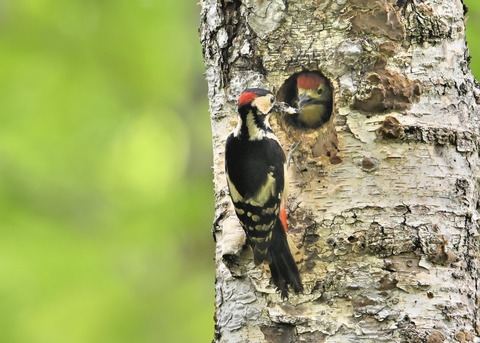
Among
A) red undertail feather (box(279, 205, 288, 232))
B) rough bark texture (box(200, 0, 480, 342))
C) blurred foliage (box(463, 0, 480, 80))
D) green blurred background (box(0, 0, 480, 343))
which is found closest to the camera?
rough bark texture (box(200, 0, 480, 342))

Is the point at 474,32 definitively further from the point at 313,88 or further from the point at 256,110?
the point at 256,110

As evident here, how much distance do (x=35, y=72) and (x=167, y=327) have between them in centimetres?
203

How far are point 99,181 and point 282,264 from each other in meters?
3.64

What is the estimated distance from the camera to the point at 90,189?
700cm

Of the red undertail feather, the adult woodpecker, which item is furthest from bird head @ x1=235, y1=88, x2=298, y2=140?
the red undertail feather

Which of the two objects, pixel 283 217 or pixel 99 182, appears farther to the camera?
pixel 99 182

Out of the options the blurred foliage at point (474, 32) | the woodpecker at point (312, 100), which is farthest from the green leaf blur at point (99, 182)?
the woodpecker at point (312, 100)

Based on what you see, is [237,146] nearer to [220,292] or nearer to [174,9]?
[220,292]

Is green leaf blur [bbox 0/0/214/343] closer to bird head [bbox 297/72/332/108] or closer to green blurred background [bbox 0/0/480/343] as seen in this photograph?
green blurred background [bbox 0/0/480/343]

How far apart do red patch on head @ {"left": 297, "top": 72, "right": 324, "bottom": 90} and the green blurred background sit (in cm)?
296

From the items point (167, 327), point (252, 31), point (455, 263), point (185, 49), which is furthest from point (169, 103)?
point (455, 263)

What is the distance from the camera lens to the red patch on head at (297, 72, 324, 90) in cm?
371

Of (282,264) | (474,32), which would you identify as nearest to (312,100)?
(282,264)

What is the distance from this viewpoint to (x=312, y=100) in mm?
3680
